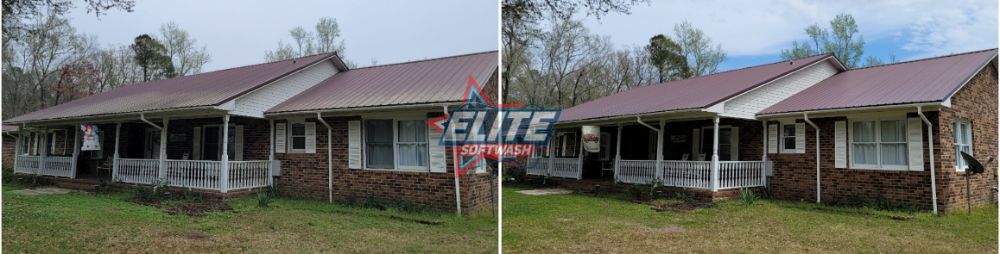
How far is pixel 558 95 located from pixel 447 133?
15490 millimetres

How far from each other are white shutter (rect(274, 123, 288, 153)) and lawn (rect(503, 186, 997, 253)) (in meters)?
4.04

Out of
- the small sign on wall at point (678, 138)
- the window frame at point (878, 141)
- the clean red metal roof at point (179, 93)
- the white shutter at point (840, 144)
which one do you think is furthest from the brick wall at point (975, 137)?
the clean red metal roof at point (179, 93)

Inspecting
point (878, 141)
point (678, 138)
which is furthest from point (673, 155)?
point (878, 141)

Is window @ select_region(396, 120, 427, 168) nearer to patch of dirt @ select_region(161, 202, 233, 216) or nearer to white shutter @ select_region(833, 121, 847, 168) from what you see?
patch of dirt @ select_region(161, 202, 233, 216)

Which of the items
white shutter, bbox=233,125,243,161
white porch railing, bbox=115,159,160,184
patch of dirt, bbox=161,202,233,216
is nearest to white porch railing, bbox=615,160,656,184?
white shutter, bbox=233,125,243,161

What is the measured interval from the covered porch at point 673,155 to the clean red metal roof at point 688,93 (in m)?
0.33

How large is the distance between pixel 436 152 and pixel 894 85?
8.04m

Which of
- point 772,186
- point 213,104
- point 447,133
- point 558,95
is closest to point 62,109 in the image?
point 213,104

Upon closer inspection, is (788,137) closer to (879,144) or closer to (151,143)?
(879,144)

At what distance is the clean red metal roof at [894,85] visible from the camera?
32.8 ft

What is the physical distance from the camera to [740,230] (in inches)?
316

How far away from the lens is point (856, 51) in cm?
2136

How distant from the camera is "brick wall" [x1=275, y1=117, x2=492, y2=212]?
8594 millimetres

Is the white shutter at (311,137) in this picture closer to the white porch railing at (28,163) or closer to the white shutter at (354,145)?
the white shutter at (354,145)
